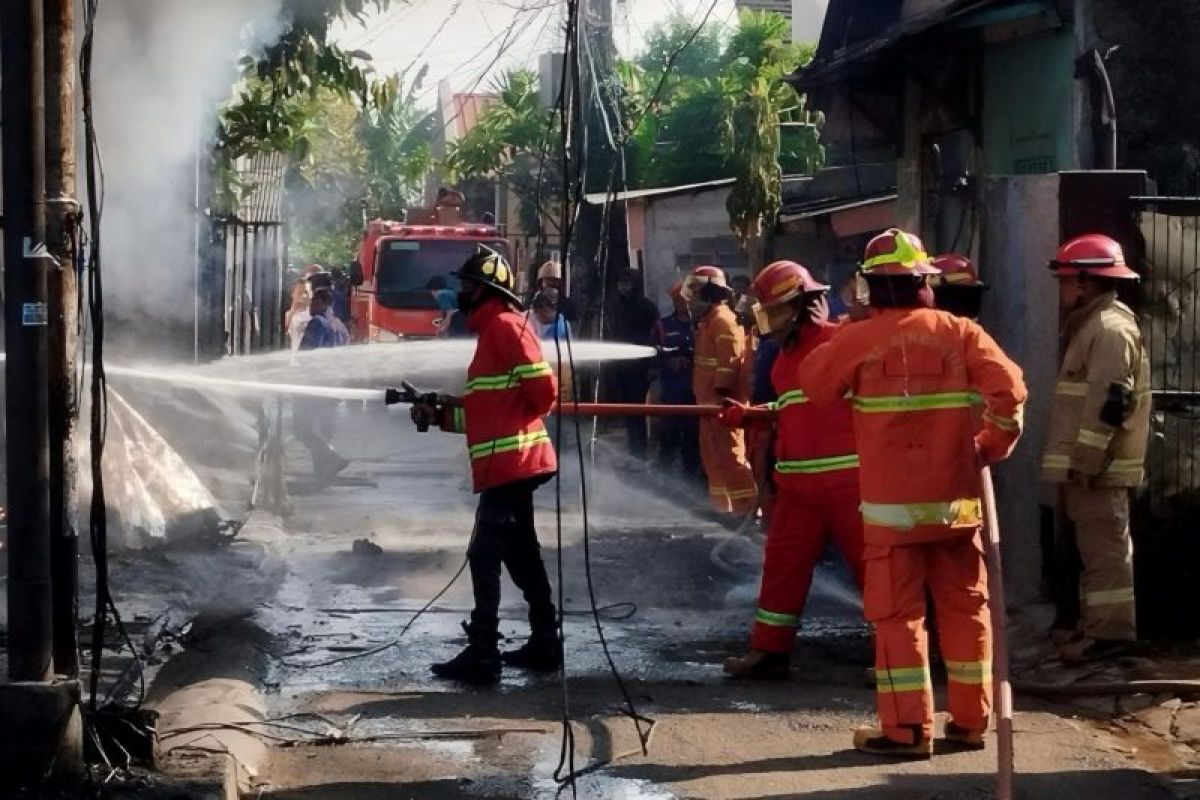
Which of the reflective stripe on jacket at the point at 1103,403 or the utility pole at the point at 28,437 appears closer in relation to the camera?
the utility pole at the point at 28,437

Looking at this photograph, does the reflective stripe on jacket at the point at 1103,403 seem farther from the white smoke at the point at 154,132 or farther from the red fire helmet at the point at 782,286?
the white smoke at the point at 154,132

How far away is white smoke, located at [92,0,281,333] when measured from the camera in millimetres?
10172

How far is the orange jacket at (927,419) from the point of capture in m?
5.88

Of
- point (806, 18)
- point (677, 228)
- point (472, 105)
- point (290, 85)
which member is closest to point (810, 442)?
point (290, 85)

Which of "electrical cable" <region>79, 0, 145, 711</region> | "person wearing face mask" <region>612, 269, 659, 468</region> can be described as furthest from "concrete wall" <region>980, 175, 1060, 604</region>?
"person wearing face mask" <region>612, 269, 659, 468</region>

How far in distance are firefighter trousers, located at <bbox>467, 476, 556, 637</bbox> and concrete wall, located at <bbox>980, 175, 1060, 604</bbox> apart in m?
2.32

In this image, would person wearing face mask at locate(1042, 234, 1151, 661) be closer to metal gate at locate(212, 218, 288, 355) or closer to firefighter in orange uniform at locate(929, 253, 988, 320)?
firefighter in orange uniform at locate(929, 253, 988, 320)

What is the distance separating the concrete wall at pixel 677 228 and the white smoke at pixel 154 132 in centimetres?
1066

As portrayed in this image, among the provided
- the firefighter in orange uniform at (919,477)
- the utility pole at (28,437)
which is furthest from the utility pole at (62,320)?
the firefighter in orange uniform at (919,477)

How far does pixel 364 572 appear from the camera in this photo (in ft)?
32.7

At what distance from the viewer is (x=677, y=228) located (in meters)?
21.5

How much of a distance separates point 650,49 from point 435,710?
22.6m

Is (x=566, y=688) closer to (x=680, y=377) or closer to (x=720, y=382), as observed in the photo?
(x=720, y=382)

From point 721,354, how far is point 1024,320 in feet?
15.2
